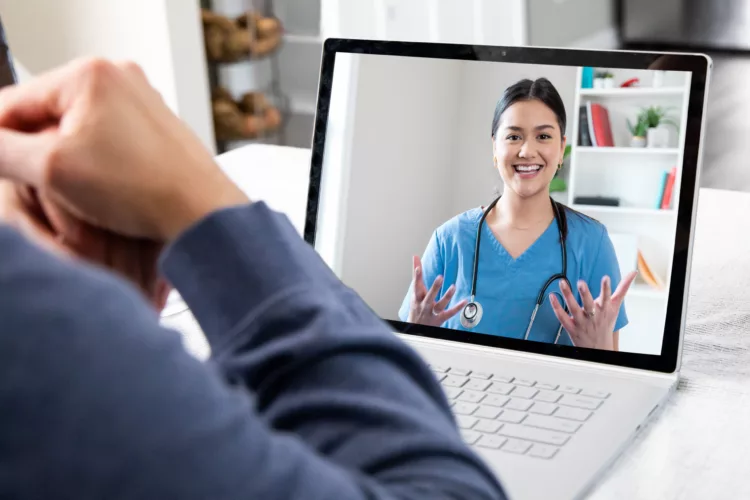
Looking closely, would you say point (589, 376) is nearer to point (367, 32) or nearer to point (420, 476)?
point (420, 476)

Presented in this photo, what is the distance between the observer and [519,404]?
2.10ft

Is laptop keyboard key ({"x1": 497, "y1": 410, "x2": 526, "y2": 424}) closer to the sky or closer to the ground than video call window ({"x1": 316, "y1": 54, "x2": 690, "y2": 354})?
closer to the ground

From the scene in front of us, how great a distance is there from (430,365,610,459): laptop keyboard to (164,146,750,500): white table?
43 millimetres

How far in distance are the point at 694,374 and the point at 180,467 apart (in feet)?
1.98

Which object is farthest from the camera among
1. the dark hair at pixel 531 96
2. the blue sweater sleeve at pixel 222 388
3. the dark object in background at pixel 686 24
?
the dark object in background at pixel 686 24

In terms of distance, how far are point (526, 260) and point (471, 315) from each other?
72 millimetres

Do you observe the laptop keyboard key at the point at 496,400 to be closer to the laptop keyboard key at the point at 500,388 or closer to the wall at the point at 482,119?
the laptop keyboard key at the point at 500,388

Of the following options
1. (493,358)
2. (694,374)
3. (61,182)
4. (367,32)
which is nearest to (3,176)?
(61,182)

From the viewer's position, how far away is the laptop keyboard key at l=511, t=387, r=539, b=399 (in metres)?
0.66

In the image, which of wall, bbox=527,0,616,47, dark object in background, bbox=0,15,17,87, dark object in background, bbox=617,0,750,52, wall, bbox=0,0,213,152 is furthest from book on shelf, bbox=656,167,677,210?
dark object in background, bbox=617,0,750,52

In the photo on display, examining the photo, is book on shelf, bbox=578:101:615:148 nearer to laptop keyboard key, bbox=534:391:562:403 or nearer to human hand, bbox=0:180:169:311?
laptop keyboard key, bbox=534:391:562:403

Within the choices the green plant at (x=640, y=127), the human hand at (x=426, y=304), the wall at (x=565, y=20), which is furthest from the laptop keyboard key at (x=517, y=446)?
the wall at (x=565, y=20)

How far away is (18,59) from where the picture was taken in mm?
2760

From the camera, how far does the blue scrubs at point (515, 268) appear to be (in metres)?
0.72
